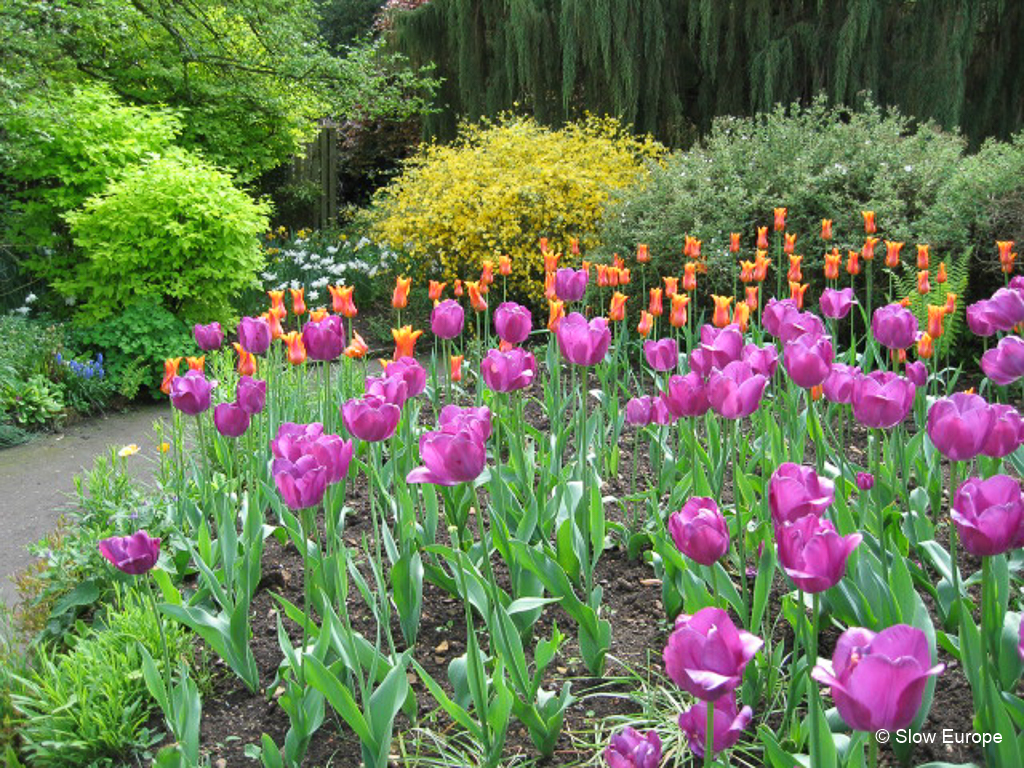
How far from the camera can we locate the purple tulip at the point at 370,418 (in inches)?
65.6

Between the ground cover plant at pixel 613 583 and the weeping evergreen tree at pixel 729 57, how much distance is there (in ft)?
15.6

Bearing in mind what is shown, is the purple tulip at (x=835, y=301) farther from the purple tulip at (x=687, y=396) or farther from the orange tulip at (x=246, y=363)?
the orange tulip at (x=246, y=363)

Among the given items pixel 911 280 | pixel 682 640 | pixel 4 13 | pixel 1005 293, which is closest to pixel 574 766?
pixel 682 640

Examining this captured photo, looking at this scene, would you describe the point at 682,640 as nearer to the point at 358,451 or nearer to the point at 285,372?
the point at 358,451

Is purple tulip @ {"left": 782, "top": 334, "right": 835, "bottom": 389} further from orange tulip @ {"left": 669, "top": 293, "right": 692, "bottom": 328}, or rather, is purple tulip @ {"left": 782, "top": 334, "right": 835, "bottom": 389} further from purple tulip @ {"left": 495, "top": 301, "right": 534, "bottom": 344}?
orange tulip @ {"left": 669, "top": 293, "right": 692, "bottom": 328}

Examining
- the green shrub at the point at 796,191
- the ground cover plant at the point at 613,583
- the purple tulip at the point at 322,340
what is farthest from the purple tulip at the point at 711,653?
the green shrub at the point at 796,191

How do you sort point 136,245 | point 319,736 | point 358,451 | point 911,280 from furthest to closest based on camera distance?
point 136,245
point 911,280
point 358,451
point 319,736

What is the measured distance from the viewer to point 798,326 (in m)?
2.20

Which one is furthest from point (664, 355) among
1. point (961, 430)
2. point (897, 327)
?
point (961, 430)

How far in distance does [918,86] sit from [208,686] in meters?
6.84

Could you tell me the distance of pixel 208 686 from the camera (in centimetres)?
208

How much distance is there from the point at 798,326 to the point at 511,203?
462 cm

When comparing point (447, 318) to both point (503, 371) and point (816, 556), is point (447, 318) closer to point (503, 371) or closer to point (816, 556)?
point (503, 371)

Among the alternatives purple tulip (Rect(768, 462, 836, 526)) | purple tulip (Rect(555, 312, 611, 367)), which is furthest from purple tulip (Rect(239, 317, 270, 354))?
purple tulip (Rect(768, 462, 836, 526))
